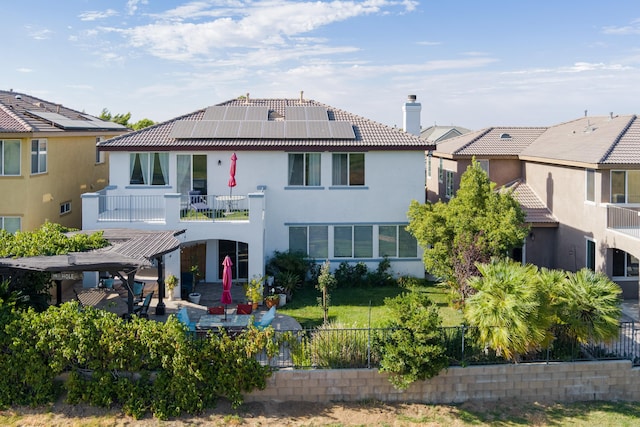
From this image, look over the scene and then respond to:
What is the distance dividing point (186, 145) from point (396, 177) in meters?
9.24

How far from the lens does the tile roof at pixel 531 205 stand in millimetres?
25438

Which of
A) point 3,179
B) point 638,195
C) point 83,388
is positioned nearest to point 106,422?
point 83,388

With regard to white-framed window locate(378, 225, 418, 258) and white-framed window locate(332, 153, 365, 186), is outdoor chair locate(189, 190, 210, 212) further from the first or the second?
white-framed window locate(378, 225, 418, 258)

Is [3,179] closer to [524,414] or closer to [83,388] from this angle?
[83,388]

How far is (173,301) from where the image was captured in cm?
2161

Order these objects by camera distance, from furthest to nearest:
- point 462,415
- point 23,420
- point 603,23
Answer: point 603,23, point 462,415, point 23,420

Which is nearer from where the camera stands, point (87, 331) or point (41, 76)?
point (87, 331)

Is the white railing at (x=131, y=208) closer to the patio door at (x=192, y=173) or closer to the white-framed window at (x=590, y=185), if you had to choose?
the patio door at (x=192, y=173)

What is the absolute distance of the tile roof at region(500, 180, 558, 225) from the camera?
25.4 meters

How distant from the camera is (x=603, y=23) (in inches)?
1052

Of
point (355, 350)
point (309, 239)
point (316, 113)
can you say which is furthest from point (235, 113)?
point (355, 350)

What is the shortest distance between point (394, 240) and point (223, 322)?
10.6 meters

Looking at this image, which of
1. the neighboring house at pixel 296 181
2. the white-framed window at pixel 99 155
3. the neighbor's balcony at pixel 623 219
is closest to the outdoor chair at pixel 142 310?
the neighboring house at pixel 296 181

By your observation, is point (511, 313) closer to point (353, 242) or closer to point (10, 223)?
point (353, 242)
